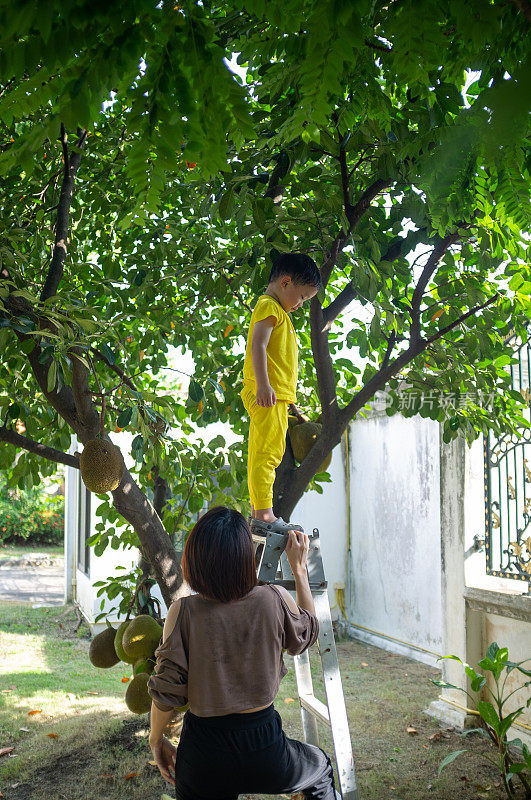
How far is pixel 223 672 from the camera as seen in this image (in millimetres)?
Answer: 1901

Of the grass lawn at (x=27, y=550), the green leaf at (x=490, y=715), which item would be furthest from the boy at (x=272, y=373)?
the grass lawn at (x=27, y=550)

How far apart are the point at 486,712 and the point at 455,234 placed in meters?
2.62

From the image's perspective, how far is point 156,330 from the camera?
12.0 feet

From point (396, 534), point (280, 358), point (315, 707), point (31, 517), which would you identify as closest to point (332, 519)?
point (396, 534)

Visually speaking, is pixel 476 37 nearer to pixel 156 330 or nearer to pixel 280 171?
pixel 280 171

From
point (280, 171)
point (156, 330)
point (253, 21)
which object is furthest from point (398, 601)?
point (253, 21)

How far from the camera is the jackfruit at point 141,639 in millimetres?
3402

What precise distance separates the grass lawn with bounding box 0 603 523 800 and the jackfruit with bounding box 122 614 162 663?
2.64ft

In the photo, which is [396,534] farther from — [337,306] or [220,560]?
[220,560]

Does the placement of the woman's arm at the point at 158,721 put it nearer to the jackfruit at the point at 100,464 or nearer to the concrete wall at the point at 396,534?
the jackfruit at the point at 100,464

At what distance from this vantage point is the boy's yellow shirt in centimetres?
277

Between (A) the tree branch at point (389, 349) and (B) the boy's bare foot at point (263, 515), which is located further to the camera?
(A) the tree branch at point (389, 349)

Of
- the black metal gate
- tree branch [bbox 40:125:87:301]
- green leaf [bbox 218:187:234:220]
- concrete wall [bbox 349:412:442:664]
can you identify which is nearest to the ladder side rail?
green leaf [bbox 218:187:234:220]

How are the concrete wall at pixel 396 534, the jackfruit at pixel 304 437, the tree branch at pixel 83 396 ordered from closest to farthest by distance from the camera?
the tree branch at pixel 83 396 → the jackfruit at pixel 304 437 → the concrete wall at pixel 396 534
